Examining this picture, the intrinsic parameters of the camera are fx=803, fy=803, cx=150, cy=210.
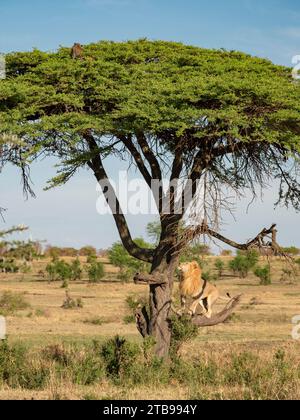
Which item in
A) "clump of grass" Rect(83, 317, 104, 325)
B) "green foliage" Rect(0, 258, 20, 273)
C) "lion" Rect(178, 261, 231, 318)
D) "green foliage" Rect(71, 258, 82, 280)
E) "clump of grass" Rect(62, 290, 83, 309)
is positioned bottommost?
"clump of grass" Rect(83, 317, 104, 325)

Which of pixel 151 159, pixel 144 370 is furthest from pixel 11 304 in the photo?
pixel 144 370

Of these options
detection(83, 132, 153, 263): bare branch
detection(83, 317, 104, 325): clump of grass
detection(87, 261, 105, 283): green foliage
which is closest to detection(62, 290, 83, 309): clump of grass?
detection(83, 317, 104, 325): clump of grass

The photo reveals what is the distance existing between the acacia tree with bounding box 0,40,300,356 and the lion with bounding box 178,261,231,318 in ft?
1.74

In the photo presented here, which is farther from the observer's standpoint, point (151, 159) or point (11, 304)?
point (11, 304)

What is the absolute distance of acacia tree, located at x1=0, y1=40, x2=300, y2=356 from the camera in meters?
13.2

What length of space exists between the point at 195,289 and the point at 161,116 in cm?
390

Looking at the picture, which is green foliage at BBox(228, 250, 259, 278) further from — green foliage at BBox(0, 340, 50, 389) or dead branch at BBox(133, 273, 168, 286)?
green foliage at BBox(0, 340, 50, 389)

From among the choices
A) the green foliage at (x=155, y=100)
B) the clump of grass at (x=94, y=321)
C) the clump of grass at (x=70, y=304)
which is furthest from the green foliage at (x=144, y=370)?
the clump of grass at (x=70, y=304)

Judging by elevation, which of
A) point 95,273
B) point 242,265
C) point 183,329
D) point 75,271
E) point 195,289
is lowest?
point 183,329

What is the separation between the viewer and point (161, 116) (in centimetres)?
1313

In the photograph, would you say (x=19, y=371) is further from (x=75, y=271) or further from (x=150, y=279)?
(x=75, y=271)

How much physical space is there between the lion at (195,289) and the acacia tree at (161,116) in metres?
0.53

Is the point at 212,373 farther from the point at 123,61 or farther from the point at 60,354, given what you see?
the point at 123,61

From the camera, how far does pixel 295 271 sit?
45.0 feet
